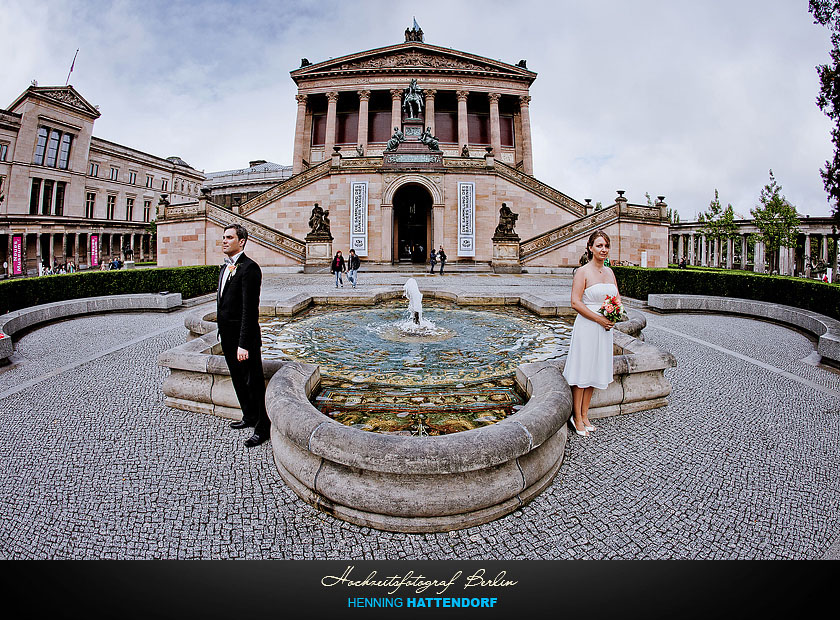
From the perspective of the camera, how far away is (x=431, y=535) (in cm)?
328

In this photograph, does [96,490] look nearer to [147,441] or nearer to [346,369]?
[147,441]

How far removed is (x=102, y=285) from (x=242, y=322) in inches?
546

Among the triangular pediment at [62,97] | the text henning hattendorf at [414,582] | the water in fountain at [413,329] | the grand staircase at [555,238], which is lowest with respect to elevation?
the text henning hattendorf at [414,582]

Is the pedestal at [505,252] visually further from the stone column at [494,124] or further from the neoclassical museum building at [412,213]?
the stone column at [494,124]

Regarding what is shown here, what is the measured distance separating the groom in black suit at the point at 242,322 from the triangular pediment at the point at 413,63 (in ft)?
166

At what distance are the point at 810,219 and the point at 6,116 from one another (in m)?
87.8

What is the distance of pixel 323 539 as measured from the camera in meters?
3.21

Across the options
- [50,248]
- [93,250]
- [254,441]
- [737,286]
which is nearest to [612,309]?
[254,441]

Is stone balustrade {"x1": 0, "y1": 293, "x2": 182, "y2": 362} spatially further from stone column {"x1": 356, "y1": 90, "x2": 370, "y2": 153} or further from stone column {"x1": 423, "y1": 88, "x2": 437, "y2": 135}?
stone column {"x1": 423, "y1": 88, "x2": 437, "y2": 135}

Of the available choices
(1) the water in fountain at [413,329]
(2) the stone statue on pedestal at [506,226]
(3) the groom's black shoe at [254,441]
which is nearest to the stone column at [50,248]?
(2) the stone statue on pedestal at [506,226]

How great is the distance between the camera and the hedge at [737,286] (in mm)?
11062

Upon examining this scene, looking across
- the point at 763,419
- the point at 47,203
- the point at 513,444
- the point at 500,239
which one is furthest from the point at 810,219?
the point at 47,203

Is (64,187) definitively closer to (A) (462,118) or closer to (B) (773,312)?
(A) (462,118)

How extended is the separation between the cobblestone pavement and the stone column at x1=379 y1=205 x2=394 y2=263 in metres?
26.8
